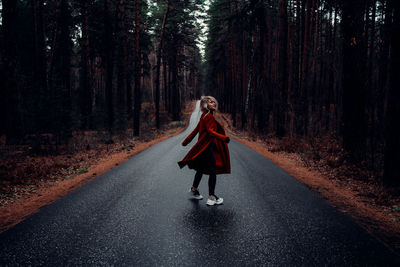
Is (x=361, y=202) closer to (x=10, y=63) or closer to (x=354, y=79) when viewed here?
(x=354, y=79)

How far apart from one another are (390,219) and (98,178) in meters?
6.98

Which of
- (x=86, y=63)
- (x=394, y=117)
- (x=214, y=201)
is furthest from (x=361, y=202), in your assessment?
(x=86, y=63)

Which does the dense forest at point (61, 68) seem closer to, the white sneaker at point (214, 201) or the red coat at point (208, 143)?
the red coat at point (208, 143)

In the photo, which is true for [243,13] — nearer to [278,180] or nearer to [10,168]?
[278,180]

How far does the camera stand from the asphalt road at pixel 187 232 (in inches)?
119

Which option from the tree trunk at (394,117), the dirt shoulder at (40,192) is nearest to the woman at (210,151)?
the dirt shoulder at (40,192)

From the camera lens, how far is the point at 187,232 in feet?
12.4

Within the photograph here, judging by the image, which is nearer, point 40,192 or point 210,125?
point 210,125

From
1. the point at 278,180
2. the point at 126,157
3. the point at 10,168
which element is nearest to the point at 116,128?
the point at 126,157

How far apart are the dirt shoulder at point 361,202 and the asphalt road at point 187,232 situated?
25cm

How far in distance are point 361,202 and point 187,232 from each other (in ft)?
13.2

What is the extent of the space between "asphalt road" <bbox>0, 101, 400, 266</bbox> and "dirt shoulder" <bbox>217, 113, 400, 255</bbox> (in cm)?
25

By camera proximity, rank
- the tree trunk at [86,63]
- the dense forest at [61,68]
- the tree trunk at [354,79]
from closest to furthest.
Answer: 1. the tree trunk at [354,79]
2. the dense forest at [61,68]
3. the tree trunk at [86,63]

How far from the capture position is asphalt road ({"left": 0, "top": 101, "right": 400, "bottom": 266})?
9.96 feet
